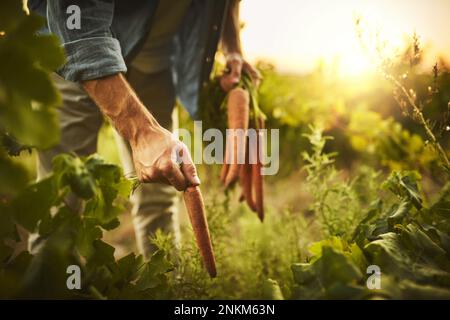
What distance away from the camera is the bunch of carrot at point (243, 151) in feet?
4.36

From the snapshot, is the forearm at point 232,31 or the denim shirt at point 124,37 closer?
the denim shirt at point 124,37

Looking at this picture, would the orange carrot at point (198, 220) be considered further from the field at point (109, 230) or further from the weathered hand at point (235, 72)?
the weathered hand at point (235, 72)

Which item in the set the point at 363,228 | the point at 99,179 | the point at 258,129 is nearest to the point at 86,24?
the point at 99,179

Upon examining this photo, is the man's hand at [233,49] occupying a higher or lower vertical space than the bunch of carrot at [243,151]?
higher

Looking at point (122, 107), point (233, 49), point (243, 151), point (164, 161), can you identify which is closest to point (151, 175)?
point (164, 161)

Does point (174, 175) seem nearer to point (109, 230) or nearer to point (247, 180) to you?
point (109, 230)

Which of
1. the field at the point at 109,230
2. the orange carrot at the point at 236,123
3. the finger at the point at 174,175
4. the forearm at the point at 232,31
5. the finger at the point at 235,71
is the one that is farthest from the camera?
the forearm at the point at 232,31

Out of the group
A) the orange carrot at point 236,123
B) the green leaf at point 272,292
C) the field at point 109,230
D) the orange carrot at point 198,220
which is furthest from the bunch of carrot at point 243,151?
the green leaf at point 272,292

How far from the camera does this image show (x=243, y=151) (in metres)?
1.33

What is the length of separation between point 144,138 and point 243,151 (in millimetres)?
487

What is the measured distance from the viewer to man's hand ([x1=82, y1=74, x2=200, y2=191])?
0.85 m

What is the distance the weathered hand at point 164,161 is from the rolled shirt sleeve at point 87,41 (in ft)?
0.55

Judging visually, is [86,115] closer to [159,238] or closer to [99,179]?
[159,238]
